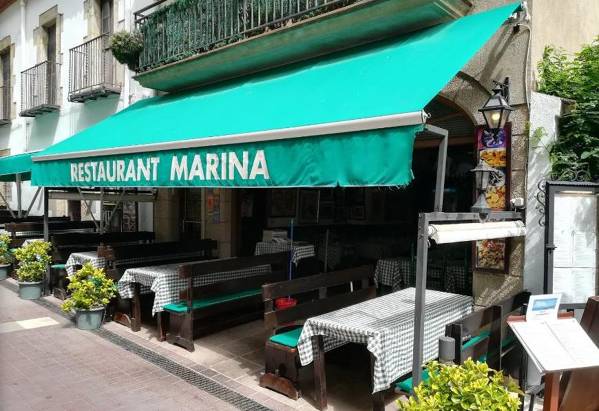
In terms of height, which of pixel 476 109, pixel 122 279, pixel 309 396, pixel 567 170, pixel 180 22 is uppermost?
pixel 180 22

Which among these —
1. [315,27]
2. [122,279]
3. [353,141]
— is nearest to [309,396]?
[353,141]

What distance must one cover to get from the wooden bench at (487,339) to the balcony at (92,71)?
33.2ft

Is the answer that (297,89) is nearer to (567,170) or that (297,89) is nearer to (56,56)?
(567,170)

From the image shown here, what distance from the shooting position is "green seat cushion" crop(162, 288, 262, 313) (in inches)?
232

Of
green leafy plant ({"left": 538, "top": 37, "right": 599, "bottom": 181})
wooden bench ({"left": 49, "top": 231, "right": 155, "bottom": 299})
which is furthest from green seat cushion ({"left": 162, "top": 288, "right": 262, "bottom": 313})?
green leafy plant ({"left": 538, "top": 37, "right": 599, "bottom": 181})

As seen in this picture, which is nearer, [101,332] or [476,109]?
[476,109]

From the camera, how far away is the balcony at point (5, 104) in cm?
1650

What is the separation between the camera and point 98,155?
6414 mm

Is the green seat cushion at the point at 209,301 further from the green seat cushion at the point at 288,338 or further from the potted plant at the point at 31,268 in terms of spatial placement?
the potted plant at the point at 31,268

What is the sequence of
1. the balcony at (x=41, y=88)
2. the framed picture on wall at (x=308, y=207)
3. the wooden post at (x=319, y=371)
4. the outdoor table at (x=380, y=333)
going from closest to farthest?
the outdoor table at (x=380, y=333) → the wooden post at (x=319, y=371) → the framed picture on wall at (x=308, y=207) → the balcony at (x=41, y=88)

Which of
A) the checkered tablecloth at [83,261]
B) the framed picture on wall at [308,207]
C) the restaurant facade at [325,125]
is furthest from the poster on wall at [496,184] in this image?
the checkered tablecloth at [83,261]

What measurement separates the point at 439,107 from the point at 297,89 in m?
1.94

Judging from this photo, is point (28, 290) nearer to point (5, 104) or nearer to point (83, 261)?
point (83, 261)

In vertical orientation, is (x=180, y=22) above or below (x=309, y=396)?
above
